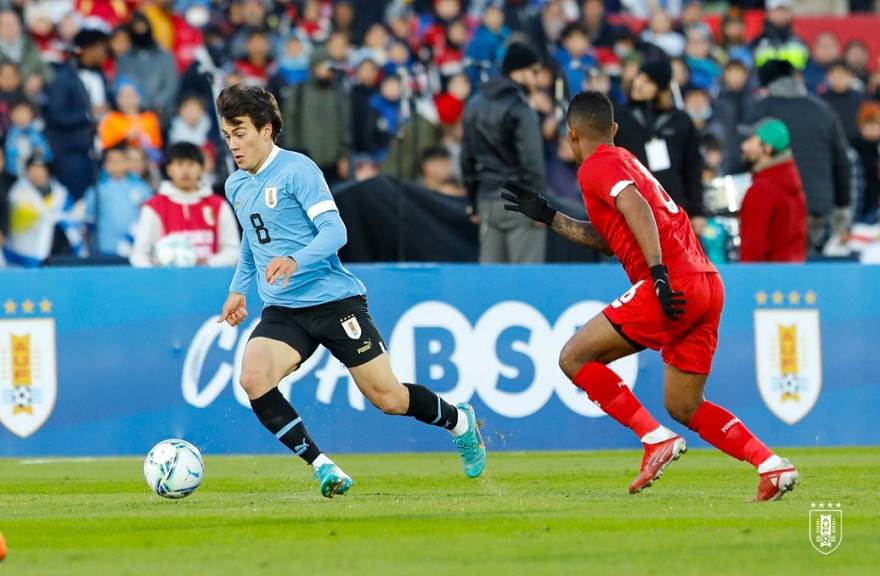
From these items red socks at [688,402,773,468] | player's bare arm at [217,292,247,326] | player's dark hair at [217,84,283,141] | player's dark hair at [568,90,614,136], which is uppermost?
player's dark hair at [217,84,283,141]

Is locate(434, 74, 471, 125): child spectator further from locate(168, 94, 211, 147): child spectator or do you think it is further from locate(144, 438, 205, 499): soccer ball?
locate(144, 438, 205, 499): soccer ball

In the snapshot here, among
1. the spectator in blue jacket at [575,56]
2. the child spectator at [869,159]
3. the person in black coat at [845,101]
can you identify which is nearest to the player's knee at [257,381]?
the spectator in blue jacket at [575,56]

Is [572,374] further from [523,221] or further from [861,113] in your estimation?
[861,113]

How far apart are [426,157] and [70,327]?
224 inches

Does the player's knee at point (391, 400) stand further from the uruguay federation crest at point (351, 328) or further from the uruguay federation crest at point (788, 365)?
the uruguay federation crest at point (788, 365)

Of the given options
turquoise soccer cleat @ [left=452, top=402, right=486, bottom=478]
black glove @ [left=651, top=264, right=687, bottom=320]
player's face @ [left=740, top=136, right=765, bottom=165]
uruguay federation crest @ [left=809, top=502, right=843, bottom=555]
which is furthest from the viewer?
player's face @ [left=740, top=136, right=765, bottom=165]

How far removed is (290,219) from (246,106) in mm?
654

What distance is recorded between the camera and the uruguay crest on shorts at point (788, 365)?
1368 centimetres

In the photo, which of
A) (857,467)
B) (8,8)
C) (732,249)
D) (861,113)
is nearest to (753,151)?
(732,249)

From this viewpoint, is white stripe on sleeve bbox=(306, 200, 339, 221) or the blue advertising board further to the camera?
the blue advertising board

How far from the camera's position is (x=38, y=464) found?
12.7m

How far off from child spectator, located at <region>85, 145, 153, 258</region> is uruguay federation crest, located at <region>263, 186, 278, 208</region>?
7255mm

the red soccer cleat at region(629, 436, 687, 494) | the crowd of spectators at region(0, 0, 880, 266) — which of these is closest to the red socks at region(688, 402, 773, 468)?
the red soccer cleat at region(629, 436, 687, 494)

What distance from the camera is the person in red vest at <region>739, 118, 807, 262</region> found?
Answer: 14.6 metres
